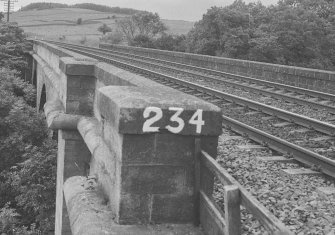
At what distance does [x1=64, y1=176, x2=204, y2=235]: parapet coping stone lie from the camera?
342 cm

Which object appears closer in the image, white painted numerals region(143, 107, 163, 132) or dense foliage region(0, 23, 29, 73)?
white painted numerals region(143, 107, 163, 132)

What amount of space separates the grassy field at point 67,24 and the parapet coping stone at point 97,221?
7301cm

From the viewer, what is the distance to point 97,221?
11.8ft

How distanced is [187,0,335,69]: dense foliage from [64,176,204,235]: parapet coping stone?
2777cm

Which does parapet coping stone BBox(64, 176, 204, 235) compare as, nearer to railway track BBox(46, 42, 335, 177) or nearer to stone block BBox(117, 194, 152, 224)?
stone block BBox(117, 194, 152, 224)

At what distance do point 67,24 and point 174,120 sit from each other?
9418cm

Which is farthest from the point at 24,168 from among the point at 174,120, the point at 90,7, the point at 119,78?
the point at 90,7

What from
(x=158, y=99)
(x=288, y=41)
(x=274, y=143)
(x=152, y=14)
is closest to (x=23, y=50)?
(x=288, y=41)

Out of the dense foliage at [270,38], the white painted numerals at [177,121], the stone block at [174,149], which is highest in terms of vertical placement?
the dense foliage at [270,38]

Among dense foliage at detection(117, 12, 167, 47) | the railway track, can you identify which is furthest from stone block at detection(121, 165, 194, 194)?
dense foliage at detection(117, 12, 167, 47)

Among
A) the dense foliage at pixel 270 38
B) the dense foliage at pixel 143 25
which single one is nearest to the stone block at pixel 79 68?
the dense foliage at pixel 270 38

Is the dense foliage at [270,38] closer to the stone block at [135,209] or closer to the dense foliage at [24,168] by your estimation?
the dense foliage at [24,168]

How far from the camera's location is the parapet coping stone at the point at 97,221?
11.2 feet

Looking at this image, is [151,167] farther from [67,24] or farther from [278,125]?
[67,24]
